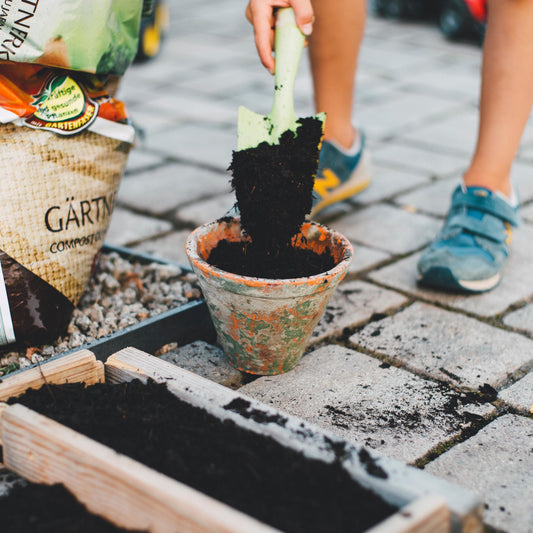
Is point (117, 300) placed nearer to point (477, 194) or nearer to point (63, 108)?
point (63, 108)

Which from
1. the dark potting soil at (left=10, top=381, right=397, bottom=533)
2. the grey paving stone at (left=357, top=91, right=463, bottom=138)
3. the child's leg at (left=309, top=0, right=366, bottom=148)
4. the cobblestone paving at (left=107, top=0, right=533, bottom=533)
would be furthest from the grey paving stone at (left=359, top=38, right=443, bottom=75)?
the dark potting soil at (left=10, top=381, right=397, bottom=533)

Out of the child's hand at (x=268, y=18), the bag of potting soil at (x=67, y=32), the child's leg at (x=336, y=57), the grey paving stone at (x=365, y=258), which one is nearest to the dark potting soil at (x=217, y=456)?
the bag of potting soil at (x=67, y=32)

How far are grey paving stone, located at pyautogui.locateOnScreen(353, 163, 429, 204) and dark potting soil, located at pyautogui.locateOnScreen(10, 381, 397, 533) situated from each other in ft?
5.54

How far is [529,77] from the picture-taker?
2080 mm

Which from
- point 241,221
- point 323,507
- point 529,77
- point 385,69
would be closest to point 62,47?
point 241,221

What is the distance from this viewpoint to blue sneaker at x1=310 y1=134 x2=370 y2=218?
2.53m

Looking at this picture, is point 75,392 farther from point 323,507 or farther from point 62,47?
point 62,47

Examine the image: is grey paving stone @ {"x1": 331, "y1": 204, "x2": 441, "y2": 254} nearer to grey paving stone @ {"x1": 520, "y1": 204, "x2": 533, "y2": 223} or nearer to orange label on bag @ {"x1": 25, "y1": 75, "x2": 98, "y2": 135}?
grey paving stone @ {"x1": 520, "y1": 204, "x2": 533, "y2": 223}

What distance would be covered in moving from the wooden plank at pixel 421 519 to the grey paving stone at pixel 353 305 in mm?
889

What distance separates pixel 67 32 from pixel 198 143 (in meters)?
1.89

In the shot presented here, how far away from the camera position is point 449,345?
71.4 inches

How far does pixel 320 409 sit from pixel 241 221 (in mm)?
485

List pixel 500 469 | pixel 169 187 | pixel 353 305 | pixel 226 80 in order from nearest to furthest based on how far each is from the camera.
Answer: pixel 500 469, pixel 353 305, pixel 169 187, pixel 226 80

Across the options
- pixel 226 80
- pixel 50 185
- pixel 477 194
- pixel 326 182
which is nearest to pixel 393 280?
pixel 477 194
